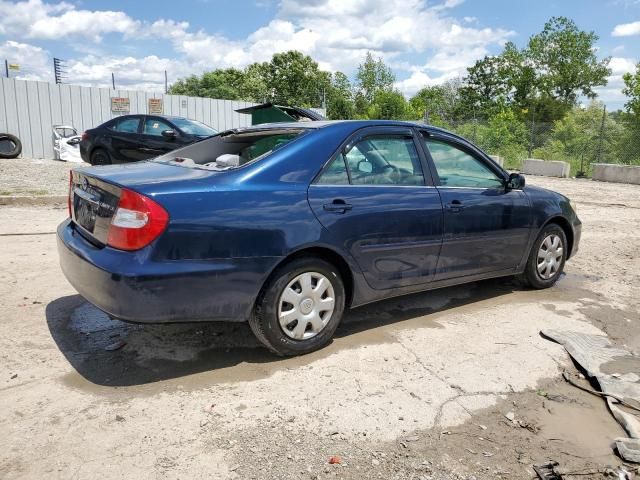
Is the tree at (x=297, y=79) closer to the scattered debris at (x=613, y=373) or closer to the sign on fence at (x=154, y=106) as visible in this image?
the sign on fence at (x=154, y=106)

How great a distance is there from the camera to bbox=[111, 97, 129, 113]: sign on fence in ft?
60.9

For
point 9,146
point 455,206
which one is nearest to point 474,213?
point 455,206

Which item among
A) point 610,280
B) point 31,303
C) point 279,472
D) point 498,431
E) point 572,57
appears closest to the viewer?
point 279,472

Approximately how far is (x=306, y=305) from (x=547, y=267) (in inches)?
Answer: 120

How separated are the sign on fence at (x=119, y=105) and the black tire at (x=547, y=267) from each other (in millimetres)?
16705

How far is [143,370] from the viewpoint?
3.41 metres

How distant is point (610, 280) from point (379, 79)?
4967 centimetres

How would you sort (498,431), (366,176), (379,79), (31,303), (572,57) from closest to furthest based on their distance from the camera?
(498,431) < (366,176) < (31,303) < (379,79) < (572,57)

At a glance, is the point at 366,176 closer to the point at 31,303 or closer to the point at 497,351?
the point at 497,351

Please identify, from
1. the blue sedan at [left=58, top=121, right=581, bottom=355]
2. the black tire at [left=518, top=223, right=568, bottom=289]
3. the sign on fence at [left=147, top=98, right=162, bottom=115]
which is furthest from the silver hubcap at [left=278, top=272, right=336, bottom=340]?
the sign on fence at [left=147, top=98, right=162, bottom=115]

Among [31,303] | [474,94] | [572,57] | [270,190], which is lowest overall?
[31,303]

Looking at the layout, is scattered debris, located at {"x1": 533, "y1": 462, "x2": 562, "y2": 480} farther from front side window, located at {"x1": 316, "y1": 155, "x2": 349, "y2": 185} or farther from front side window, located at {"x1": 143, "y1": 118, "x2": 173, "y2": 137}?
front side window, located at {"x1": 143, "y1": 118, "x2": 173, "y2": 137}

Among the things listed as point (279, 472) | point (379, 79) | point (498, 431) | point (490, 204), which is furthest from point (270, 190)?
point (379, 79)

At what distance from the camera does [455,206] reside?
438 centimetres
